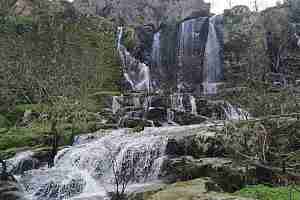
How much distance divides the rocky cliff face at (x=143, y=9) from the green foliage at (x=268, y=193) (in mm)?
46071

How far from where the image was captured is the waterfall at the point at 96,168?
13.1m

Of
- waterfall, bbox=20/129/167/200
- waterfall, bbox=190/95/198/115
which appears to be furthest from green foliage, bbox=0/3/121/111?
waterfall, bbox=20/129/167/200

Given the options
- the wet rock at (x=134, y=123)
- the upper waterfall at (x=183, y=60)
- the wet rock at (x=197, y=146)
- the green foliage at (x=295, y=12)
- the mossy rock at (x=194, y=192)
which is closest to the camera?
the mossy rock at (x=194, y=192)

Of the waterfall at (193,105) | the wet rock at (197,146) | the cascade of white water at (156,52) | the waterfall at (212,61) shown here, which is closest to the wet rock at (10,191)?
the wet rock at (197,146)

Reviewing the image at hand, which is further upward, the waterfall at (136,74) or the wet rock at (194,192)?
the waterfall at (136,74)

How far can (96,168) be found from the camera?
589 inches

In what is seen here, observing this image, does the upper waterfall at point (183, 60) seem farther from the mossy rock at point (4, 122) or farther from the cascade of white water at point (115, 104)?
the mossy rock at point (4, 122)

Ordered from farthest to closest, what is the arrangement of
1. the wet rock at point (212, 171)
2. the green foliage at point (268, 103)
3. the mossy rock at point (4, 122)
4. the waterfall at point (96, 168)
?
1. the mossy rock at point (4, 122)
2. the green foliage at point (268, 103)
3. the waterfall at point (96, 168)
4. the wet rock at point (212, 171)

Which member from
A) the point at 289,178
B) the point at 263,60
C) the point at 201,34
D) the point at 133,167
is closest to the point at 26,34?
the point at 201,34

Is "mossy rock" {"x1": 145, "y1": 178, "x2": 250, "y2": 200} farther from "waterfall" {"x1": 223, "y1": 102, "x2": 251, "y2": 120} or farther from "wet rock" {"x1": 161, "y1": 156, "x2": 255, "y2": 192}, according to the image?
"waterfall" {"x1": 223, "y1": 102, "x2": 251, "y2": 120}

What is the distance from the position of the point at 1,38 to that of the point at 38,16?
5426 millimetres

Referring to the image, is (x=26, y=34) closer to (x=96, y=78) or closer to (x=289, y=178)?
(x=96, y=78)

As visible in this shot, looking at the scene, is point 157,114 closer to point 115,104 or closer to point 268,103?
point 115,104

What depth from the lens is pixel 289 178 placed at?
9.73 m
